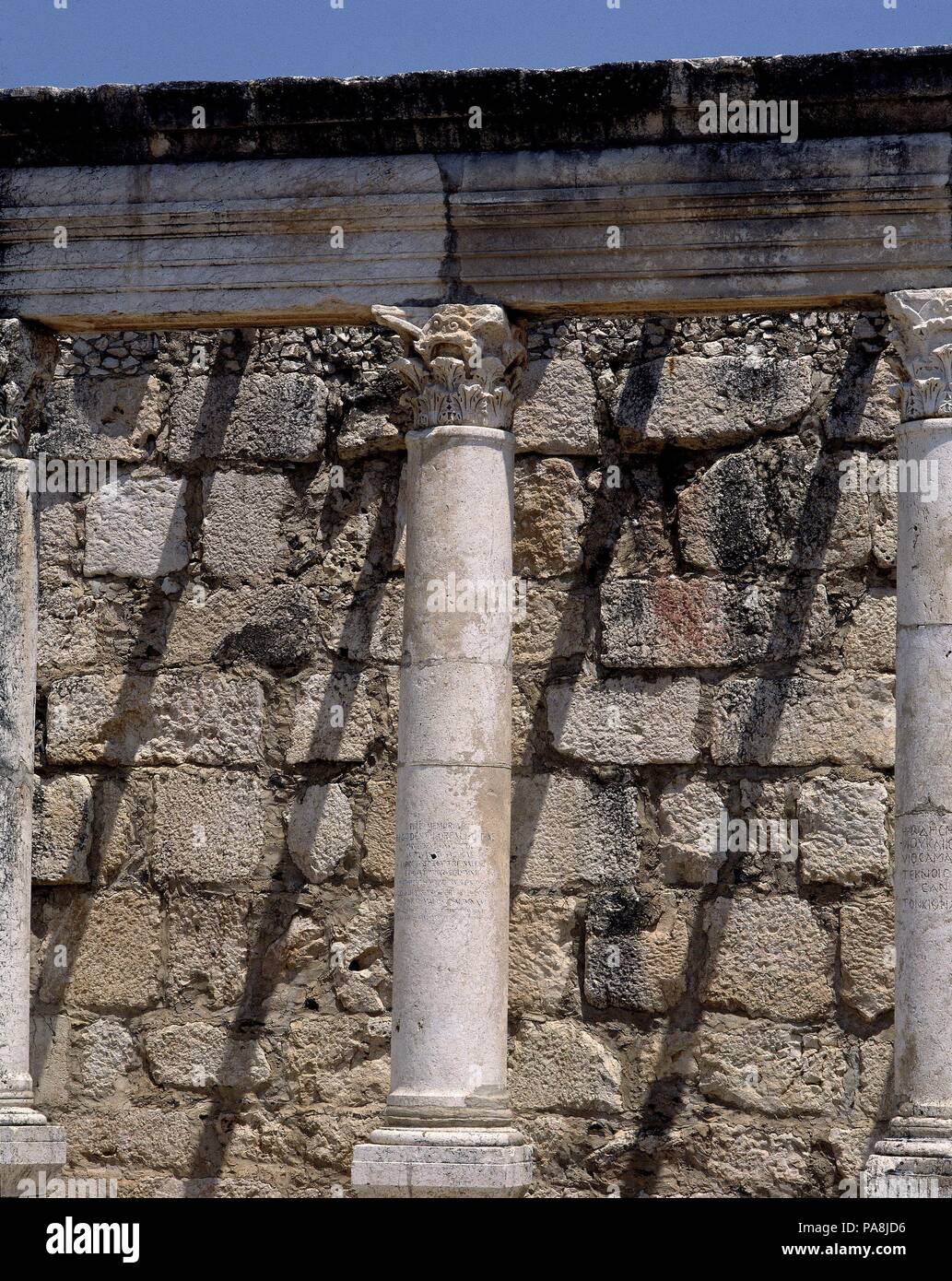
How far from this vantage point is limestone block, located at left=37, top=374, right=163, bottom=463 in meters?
12.1

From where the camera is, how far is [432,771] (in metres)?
9.56

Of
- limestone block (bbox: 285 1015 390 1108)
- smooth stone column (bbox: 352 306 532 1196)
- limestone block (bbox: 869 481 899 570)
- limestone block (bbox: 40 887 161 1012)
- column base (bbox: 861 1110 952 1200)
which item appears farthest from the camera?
limestone block (bbox: 40 887 161 1012)

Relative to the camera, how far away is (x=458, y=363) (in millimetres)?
9727

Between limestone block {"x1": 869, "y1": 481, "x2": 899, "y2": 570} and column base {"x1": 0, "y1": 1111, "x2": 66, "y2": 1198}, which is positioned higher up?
limestone block {"x1": 869, "y1": 481, "x2": 899, "y2": 570}

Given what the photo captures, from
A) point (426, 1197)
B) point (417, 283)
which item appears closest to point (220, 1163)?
point (426, 1197)

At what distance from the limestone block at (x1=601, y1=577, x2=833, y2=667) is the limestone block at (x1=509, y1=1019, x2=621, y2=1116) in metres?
2.01

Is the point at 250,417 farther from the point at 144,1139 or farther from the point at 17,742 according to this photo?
the point at 144,1139

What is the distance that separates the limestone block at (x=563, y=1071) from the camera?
36.6 ft

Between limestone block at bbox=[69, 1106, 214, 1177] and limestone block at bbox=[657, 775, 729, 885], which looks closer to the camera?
limestone block at bbox=[657, 775, 729, 885]

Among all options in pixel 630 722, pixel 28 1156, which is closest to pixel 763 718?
pixel 630 722

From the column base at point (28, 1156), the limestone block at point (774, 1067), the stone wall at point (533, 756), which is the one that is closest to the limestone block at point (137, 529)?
the stone wall at point (533, 756)

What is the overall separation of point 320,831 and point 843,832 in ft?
9.32

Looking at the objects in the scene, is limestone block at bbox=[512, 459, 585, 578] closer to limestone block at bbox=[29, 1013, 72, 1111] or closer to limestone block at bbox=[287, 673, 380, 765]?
limestone block at bbox=[287, 673, 380, 765]

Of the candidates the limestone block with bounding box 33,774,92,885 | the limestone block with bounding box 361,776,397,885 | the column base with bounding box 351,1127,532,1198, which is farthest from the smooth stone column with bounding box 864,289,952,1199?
the limestone block with bounding box 33,774,92,885
